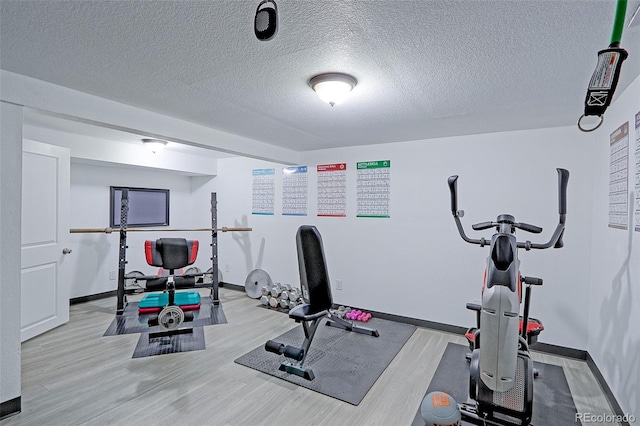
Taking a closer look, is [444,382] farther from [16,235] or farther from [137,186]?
[137,186]

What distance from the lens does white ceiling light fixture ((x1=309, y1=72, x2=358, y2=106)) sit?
77.2 inches

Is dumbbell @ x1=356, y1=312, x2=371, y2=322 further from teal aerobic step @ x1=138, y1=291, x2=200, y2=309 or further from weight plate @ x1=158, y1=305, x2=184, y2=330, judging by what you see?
teal aerobic step @ x1=138, y1=291, x2=200, y2=309

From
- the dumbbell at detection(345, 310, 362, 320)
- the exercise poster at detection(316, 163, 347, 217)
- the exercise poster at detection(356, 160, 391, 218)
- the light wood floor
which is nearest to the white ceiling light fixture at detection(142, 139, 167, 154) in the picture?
the exercise poster at detection(316, 163, 347, 217)

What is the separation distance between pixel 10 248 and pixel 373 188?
11.1 ft

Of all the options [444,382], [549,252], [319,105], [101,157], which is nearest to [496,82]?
[319,105]

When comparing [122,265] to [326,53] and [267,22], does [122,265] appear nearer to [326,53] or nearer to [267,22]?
[326,53]

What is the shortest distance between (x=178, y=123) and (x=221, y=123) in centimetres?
39

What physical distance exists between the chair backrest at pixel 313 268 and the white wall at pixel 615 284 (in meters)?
1.98

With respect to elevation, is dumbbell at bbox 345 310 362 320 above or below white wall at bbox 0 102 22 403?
below

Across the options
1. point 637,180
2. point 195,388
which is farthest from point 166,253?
point 637,180

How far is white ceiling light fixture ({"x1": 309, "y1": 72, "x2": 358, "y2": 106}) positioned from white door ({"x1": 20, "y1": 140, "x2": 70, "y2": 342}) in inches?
122

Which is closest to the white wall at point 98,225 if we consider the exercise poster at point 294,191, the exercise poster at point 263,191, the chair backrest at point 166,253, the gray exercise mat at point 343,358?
the exercise poster at point 263,191

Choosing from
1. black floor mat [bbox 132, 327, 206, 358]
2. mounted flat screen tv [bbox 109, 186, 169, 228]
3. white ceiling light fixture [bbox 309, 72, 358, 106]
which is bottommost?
A: black floor mat [bbox 132, 327, 206, 358]

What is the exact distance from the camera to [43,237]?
3387mm
